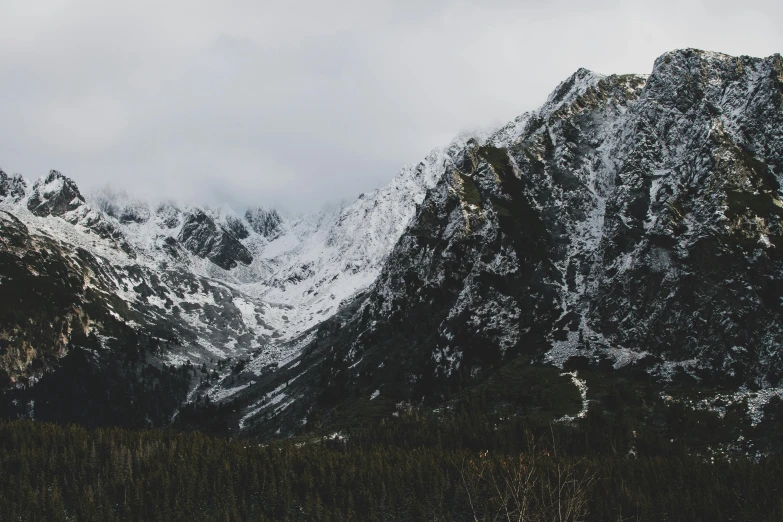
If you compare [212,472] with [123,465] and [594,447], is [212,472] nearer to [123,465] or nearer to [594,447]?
[123,465]

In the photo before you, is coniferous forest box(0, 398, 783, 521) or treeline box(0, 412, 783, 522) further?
coniferous forest box(0, 398, 783, 521)

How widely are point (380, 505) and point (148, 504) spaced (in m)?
62.1

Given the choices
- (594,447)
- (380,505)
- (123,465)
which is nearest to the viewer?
(380,505)

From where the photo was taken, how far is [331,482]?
15288cm

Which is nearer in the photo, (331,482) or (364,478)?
(364,478)

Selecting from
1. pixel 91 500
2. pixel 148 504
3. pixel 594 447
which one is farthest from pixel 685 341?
pixel 91 500

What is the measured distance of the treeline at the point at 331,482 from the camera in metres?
119

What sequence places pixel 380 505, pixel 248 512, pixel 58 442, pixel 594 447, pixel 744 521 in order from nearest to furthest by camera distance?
1. pixel 744 521
2. pixel 380 505
3. pixel 248 512
4. pixel 594 447
5. pixel 58 442

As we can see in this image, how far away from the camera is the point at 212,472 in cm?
16675

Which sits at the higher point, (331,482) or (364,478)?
(364,478)

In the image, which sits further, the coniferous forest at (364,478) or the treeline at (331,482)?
the coniferous forest at (364,478)

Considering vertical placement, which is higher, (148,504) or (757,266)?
(757,266)

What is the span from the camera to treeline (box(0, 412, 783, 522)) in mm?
119125

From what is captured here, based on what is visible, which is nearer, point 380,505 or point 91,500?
point 380,505
